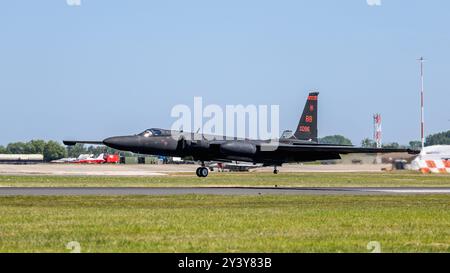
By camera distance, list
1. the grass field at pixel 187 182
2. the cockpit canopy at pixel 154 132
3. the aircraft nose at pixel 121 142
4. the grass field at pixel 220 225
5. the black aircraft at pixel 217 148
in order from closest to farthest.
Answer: the grass field at pixel 220 225 < the grass field at pixel 187 182 < the aircraft nose at pixel 121 142 < the black aircraft at pixel 217 148 < the cockpit canopy at pixel 154 132

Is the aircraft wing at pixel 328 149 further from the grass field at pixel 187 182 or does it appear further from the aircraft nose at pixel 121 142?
the aircraft nose at pixel 121 142

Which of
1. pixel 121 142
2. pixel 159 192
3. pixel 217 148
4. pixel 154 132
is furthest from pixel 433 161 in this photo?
pixel 159 192

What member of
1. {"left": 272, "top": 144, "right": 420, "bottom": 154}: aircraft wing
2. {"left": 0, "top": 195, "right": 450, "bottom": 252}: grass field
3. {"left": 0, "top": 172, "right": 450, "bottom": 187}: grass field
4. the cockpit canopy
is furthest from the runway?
the cockpit canopy

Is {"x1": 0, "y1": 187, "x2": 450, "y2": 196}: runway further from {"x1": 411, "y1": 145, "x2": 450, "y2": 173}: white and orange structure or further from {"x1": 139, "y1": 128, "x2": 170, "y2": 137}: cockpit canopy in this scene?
{"x1": 411, "y1": 145, "x2": 450, "y2": 173}: white and orange structure

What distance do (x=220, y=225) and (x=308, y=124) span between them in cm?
4554

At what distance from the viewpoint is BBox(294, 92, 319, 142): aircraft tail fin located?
65062 millimetres

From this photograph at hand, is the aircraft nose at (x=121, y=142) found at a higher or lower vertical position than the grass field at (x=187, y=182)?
higher

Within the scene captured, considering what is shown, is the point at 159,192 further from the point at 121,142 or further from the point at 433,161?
the point at 433,161

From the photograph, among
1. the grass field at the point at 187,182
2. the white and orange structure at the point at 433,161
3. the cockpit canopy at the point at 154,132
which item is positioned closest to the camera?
the grass field at the point at 187,182

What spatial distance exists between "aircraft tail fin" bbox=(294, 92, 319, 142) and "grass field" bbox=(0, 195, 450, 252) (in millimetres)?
34070

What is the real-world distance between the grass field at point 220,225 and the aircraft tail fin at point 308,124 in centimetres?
3407

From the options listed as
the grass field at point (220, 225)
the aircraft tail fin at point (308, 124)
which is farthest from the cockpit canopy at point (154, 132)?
the grass field at point (220, 225)

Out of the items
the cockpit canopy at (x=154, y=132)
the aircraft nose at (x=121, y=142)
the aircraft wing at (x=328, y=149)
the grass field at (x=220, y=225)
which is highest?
the cockpit canopy at (x=154, y=132)

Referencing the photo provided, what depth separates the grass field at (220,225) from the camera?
1678 centimetres
